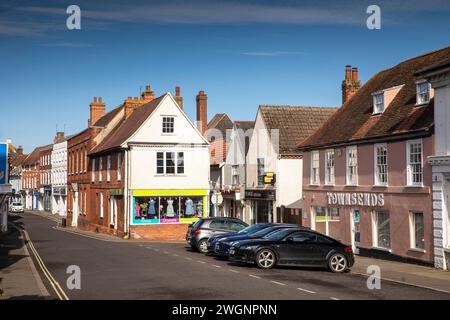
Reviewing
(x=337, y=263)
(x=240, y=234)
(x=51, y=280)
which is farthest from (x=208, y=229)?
(x=51, y=280)

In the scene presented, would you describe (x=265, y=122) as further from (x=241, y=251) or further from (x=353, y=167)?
(x=241, y=251)

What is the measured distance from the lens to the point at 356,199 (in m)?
29.1

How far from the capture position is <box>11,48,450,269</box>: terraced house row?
2436 cm

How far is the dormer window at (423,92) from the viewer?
25.4 m

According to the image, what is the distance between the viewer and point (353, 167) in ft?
97.9

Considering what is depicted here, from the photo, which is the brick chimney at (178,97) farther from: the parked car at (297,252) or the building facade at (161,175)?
the parked car at (297,252)

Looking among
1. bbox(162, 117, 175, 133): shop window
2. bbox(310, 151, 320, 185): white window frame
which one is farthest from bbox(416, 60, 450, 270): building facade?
bbox(162, 117, 175, 133): shop window

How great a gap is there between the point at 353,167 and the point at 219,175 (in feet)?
77.4

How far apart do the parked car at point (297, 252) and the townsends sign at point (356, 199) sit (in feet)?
19.6

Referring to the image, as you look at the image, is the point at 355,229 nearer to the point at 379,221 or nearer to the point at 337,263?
the point at 379,221

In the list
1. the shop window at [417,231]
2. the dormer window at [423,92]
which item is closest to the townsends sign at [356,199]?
the shop window at [417,231]

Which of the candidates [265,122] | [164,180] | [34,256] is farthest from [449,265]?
[164,180]

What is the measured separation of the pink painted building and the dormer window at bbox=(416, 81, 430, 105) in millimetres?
41

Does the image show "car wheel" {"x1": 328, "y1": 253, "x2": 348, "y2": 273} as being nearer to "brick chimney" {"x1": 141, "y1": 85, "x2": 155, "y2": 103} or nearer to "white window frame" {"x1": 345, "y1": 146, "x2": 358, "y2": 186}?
"white window frame" {"x1": 345, "y1": 146, "x2": 358, "y2": 186}
